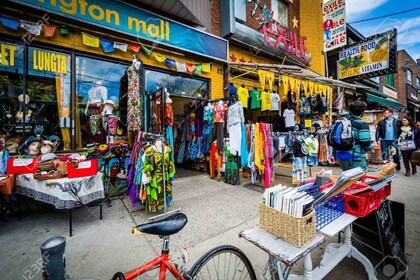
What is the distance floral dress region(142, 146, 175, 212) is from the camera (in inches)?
131

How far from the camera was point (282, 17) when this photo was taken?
9.44 metres

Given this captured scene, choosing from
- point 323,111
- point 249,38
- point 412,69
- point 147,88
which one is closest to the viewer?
point 147,88

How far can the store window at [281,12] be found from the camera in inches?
355

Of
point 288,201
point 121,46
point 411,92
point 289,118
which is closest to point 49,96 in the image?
point 121,46

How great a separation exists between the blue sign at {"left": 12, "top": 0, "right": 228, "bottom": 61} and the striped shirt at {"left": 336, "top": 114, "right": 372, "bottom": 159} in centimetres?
460

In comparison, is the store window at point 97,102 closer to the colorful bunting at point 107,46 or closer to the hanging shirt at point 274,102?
the colorful bunting at point 107,46

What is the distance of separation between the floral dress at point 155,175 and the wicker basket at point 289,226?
2255mm

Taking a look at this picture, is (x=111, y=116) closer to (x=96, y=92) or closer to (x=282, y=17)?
(x=96, y=92)

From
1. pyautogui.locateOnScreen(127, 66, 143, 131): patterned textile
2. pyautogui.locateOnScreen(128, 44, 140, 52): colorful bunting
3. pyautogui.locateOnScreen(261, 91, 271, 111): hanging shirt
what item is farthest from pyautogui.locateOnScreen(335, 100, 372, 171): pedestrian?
pyautogui.locateOnScreen(128, 44, 140, 52): colorful bunting

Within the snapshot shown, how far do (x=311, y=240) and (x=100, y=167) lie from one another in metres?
4.45

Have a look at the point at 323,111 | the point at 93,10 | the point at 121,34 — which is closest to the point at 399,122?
the point at 323,111

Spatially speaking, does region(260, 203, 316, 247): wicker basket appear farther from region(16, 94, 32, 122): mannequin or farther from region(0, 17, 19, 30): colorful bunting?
region(0, 17, 19, 30): colorful bunting

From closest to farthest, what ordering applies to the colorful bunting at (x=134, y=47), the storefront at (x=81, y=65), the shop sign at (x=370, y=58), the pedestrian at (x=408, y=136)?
the storefront at (x=81, y=65), the colorful bunting at (x=134, y=47), the pedestrian at (x=408, y=136), the shop sign at (x=370, y=58)

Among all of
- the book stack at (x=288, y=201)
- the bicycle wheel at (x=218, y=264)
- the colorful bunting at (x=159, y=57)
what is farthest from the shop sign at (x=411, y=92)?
the bicycle wheel at (x=218, y=264)
